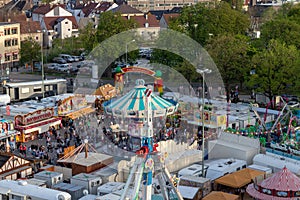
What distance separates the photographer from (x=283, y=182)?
50.7ft

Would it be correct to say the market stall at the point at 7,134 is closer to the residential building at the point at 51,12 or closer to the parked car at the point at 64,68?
the parked car at the point at 64,68

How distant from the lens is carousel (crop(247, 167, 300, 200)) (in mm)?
15320

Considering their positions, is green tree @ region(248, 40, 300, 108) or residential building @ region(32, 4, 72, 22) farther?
residential building @ region(32, 4, 72, 22)

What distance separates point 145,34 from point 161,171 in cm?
3515

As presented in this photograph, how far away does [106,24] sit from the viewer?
40.1 metres

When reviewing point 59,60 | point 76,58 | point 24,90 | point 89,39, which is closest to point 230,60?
point 24,90

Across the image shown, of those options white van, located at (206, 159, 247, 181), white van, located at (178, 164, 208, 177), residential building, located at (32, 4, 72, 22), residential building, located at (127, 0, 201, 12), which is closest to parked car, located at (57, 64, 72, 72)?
residential building, located at (32, 4, 72, 22)

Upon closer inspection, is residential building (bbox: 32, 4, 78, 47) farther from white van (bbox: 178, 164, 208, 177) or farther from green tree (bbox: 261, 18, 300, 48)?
white van (bbox: 178, 164, 208, 177)

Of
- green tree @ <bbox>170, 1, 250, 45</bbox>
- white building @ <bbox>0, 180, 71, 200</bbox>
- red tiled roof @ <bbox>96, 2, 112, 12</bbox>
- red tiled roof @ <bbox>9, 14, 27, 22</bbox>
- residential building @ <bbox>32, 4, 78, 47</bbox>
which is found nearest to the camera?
white building @ <bbox>0, 180, 71, 200</bbox>

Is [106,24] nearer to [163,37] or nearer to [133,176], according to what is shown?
[163,37]

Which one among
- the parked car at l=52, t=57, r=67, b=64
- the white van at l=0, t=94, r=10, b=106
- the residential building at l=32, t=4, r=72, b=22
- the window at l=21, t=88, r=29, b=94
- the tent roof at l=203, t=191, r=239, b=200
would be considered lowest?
the tent roof at l=203, t=191, r=239, b=200

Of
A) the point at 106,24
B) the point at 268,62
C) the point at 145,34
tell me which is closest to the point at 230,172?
the point at 268,62

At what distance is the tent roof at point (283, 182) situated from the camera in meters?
15.3

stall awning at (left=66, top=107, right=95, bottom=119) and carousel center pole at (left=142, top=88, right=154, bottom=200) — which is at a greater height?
carousel center pole at (left=142, top=88, right=154, bottom=200)
